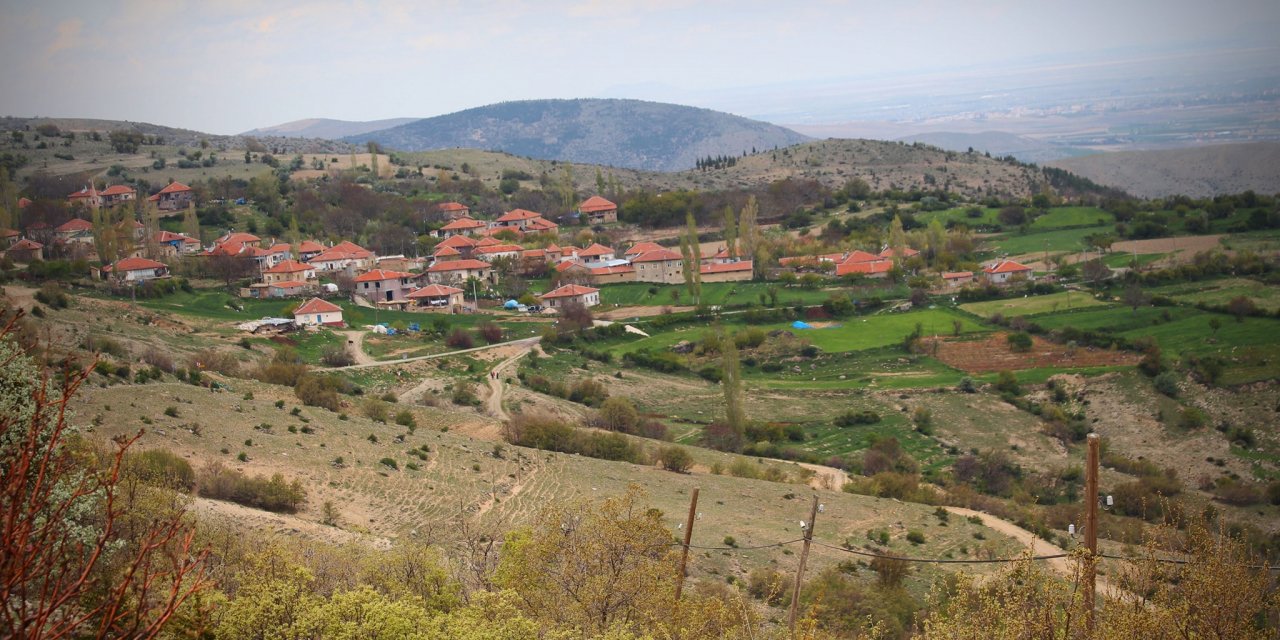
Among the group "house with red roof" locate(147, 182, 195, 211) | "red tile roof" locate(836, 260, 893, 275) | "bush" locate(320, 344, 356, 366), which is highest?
"house with red roof" locate(147, 182, 195, 211)

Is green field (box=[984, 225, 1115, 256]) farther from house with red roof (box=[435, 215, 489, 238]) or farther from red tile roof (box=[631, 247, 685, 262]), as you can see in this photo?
house with red roof (box=[435, 215, 489, 238])

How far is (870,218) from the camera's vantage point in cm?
7556

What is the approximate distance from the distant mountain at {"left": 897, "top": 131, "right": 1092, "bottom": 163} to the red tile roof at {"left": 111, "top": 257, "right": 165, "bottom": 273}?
119 m

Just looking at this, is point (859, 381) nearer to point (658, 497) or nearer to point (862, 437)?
point (862, 437)

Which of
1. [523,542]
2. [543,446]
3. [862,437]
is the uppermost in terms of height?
[523,542]

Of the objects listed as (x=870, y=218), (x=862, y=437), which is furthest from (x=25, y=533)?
(x=870, y=218)

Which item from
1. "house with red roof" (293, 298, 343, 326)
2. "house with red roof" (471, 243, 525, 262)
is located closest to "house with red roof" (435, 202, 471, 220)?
"house with red roof" (471, 243, 525, 262)

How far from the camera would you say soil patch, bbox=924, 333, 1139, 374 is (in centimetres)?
4119

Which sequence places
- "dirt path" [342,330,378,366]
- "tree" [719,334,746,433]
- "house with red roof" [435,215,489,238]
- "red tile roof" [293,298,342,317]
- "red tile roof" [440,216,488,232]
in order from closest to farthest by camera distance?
1. "tree" [719,334,746,433]
2. "dirt path" [342,330,378,366]
3. "red tile roof" [293,298,342,317]
4. "house with red roof" [435,215,489,238]
5. "red tile roof" [440,216,488,232]

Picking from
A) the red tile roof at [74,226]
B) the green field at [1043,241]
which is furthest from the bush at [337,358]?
the green field at [1043,241]

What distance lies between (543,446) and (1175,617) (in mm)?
20805

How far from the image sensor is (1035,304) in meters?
50.0

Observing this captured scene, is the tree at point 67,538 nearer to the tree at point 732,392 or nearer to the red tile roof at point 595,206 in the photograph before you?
the tree at point 732,392

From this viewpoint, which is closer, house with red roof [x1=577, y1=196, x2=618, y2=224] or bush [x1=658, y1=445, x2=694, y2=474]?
bush [x1=658, y1=445, x2=694, y2=474]
